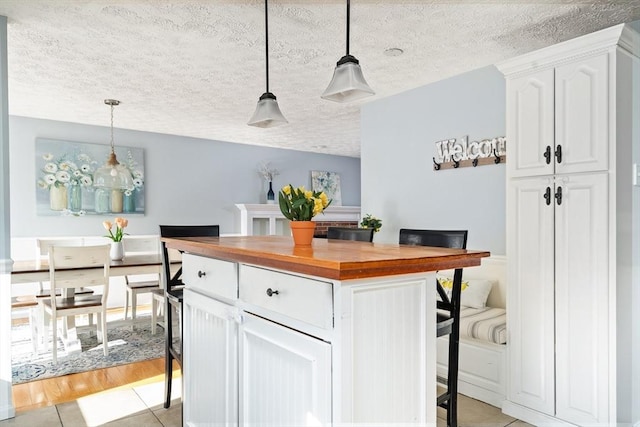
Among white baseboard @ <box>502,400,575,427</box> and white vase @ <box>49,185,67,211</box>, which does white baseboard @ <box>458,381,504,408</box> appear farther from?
white vase @ <box>49,185,67,211</box>

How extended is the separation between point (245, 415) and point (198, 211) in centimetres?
508

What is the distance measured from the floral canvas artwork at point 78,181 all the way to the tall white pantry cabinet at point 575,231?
4971 millimetres

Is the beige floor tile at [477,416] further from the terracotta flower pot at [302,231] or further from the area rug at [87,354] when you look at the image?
the area rug at [87,354]

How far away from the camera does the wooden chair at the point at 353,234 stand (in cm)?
271

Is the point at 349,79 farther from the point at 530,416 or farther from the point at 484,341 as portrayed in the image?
the point at 530,416

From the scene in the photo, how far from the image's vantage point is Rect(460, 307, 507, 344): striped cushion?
280 centimetres

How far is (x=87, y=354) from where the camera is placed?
3.79 metres

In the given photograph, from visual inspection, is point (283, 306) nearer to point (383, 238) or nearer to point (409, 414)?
point (409, 414)

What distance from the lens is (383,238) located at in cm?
454

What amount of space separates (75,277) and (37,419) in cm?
140

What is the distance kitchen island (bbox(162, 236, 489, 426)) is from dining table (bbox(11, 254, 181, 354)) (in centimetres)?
262

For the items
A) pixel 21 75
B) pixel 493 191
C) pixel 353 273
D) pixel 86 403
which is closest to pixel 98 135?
pixel 21 75

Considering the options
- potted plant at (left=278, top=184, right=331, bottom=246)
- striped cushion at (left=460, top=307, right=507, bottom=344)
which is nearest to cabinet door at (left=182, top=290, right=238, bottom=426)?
potted plant at (left=278, top=184, right=331, bottom=246)

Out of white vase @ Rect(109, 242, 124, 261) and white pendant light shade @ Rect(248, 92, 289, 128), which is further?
white vase @ Rect(109, 242, 124, 261)
